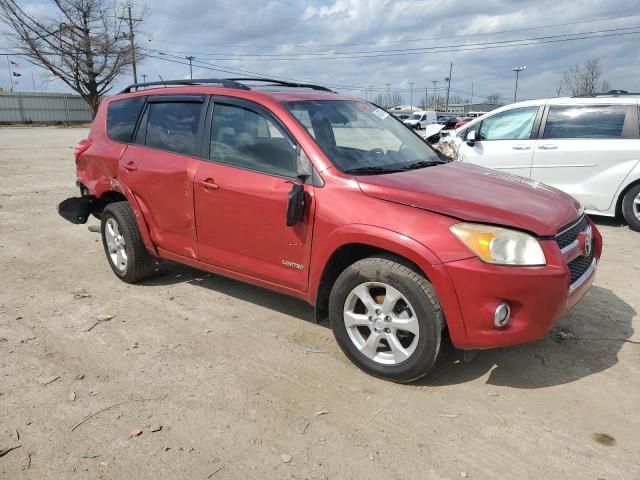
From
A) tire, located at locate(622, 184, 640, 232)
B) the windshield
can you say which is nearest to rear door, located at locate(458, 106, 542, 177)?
tire, located at locate(622, 184, 640, 232)

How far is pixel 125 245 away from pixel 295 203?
7.38 ft

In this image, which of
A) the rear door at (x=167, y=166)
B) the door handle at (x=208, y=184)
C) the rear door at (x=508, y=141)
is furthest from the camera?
the rear door at (x=508, y=141)

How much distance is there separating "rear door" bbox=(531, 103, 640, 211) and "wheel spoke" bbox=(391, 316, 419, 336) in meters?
5.28

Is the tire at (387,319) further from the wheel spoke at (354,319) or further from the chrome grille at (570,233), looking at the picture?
the chrome grille at (570,233)

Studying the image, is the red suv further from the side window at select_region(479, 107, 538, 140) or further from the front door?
the side window at select_region(479, 107, 538, 140)

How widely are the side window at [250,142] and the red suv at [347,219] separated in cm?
1

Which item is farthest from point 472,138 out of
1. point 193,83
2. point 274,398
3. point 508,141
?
point 274,398

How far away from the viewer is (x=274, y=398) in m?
3.12

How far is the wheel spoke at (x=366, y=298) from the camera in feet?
10.7

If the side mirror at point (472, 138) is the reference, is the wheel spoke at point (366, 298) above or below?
below

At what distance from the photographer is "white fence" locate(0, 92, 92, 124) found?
4353cm

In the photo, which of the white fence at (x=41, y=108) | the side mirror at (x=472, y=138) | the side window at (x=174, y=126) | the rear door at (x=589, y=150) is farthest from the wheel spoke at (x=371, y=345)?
the white fence at (x=41, y=108)

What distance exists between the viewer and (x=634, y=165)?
6949 mm

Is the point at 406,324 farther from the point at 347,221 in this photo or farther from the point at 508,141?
the point at 508,141
